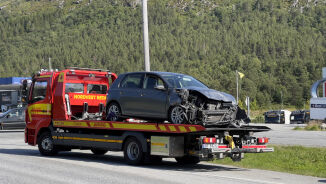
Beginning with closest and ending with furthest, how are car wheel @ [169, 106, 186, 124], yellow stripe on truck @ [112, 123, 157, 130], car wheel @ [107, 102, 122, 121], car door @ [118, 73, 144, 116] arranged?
car wheel @ [169, 106, 186, 124], yellow stripe on truck @ [112, 123, 157, 130], car door @ [118, 73, 144, 116], car wheel @ [107, 102, 122, 121]

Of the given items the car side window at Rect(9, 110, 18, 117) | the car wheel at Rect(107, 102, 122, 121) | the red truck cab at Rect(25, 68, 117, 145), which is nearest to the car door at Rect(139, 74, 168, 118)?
the car wheel at Rect(107, 102, 122, 121)

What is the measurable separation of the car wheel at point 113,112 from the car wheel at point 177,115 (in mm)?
2004

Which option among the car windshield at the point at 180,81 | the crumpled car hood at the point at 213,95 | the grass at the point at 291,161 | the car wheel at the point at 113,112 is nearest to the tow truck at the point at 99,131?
the car wheel at the point at 113,112

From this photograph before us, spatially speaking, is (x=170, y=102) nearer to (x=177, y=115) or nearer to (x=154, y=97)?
(x=177, y=115)

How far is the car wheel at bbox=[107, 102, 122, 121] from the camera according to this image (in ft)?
50.1

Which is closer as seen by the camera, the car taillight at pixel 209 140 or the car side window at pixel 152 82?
the car taillight at pixel 209 140

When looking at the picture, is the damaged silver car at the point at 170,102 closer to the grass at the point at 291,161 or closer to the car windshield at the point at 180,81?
the car windshield at the point at 180,81

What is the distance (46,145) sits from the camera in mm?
17469

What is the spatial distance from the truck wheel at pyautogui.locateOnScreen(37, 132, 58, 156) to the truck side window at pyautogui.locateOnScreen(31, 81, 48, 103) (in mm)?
1224

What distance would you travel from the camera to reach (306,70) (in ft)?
514

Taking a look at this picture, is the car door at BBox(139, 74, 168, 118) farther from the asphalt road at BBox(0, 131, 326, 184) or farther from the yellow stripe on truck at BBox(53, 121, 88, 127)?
the yellow stripe on truck at BBox(53, 121, 88, 127)

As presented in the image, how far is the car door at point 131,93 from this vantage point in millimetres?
14773

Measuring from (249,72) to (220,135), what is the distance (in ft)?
486

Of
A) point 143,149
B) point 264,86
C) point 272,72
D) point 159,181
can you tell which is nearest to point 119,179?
point 159,181
